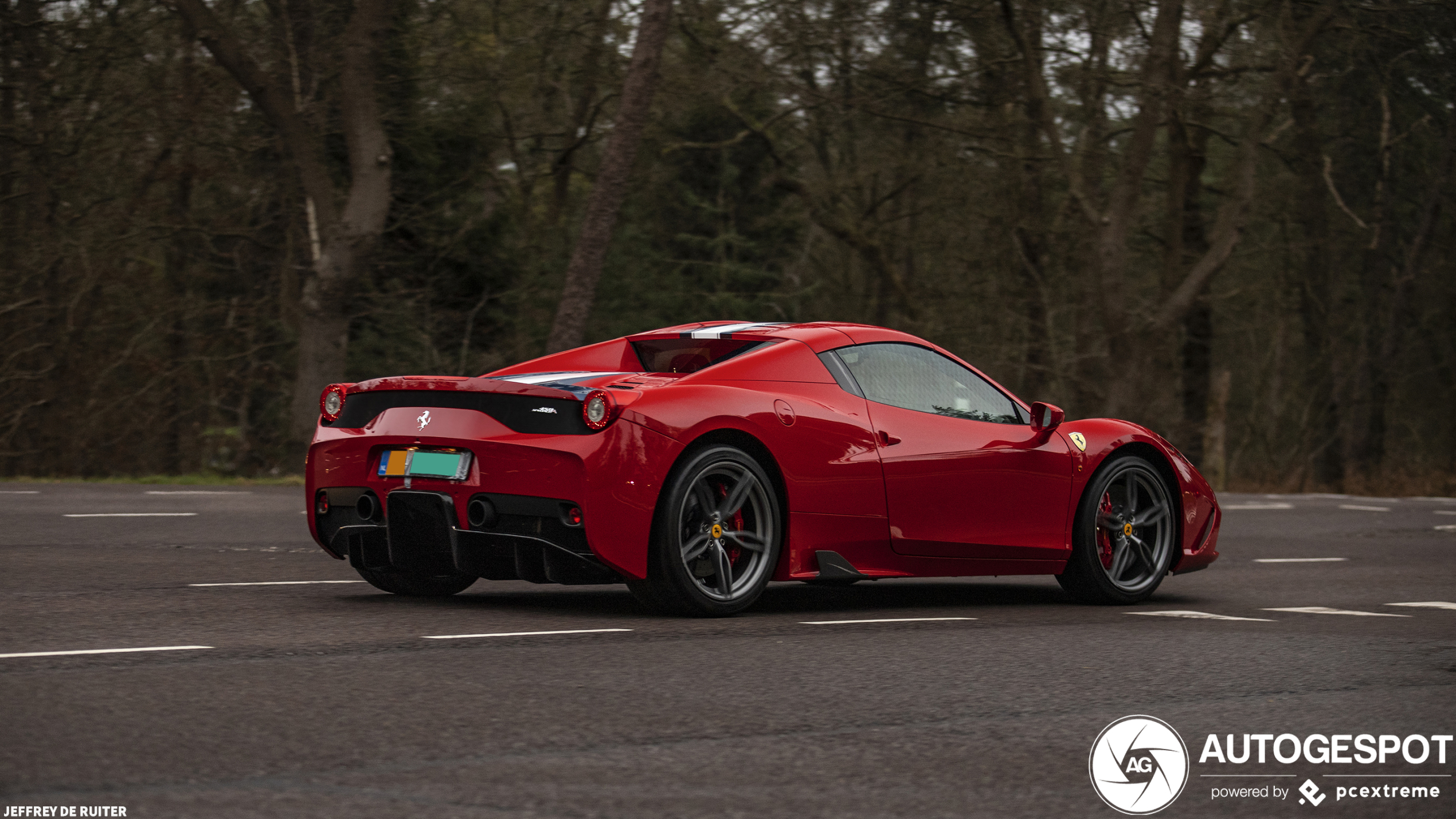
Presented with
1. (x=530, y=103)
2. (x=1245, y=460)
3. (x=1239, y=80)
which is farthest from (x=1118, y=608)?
(x=1245, y=460)

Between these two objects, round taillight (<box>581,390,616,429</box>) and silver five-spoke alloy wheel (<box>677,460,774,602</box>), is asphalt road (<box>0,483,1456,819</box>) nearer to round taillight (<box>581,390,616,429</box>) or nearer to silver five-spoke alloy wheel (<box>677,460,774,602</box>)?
silver five-spoke alloy wheel (<box>677,460,774,602</box>)

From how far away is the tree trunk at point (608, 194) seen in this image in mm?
18797

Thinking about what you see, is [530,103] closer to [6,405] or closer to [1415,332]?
[6,405]

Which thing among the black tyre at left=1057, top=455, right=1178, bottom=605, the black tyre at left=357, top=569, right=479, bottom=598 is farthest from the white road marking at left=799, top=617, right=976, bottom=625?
the black tyre at left=357, top=569, right=479, bottom=598

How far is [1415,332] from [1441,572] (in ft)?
105

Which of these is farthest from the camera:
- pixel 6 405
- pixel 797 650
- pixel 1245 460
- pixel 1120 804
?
pixel 1245 460

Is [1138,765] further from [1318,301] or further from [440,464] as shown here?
[1318,301]

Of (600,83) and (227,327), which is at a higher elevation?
(600,83)

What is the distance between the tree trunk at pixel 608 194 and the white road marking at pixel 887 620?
459 inches

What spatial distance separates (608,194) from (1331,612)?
12176 mm

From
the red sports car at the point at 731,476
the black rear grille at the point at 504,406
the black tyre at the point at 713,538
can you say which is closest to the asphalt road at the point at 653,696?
the black tyre at the point at 713,538

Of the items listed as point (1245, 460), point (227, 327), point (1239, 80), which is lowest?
point (1245, 460)

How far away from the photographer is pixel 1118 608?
8281 millimetres

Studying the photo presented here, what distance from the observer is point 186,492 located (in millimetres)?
15867
